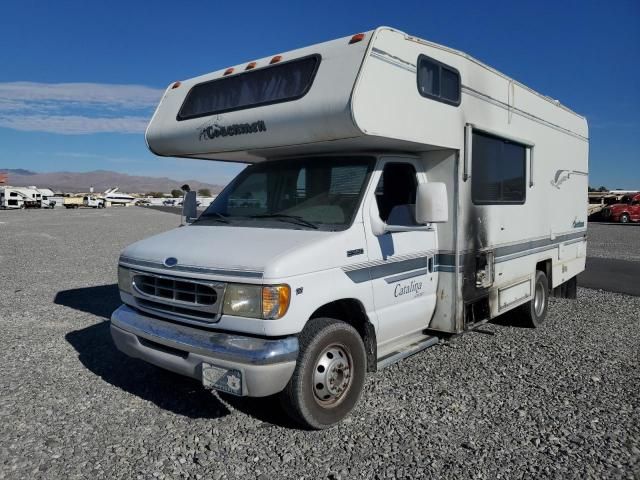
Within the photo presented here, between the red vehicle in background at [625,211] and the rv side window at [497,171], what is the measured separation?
33.9m

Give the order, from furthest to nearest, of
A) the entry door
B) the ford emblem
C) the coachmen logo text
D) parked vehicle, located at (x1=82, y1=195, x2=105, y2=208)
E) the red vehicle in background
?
parked vehicle, located at (x1=82, y1=195, x2=105, y2=208) < the red vehicle in background < the coachmen logo text < the entry door < the ford emblem

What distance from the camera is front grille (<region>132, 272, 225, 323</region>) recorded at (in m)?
3.71

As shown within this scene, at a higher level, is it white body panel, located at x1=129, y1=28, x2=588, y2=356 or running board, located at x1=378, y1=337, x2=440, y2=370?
white body panel, located at x1=129, y1=28, x2=588, y2=356

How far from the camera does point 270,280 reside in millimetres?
3482

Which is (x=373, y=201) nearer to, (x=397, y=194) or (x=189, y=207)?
(x=397, y=194)

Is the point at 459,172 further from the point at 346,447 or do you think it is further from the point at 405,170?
the point at 346,447

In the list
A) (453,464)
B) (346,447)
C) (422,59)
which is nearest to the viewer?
(453,464)

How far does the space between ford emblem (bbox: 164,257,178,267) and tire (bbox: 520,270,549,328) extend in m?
4.81

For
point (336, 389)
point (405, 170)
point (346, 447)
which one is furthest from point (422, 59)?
point (346, 447)

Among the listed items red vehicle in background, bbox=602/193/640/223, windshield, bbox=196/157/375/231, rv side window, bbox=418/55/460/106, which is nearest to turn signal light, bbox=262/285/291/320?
windshield, bbox=196/157/375/231

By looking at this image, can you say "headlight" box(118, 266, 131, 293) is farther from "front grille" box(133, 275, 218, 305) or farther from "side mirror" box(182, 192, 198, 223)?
"side mirror" box(182, 192, 198, 223)

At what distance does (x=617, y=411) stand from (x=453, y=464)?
1769 millimetres

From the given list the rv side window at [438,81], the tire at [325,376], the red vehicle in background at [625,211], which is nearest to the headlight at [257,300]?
the tire at [325,376]

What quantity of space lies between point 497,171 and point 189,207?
11.6 feet
